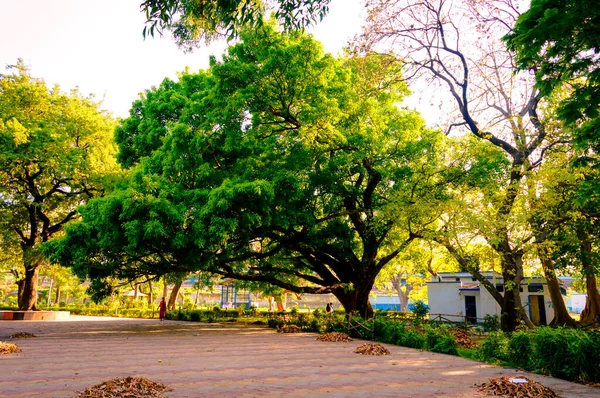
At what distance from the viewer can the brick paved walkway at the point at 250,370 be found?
619 cm

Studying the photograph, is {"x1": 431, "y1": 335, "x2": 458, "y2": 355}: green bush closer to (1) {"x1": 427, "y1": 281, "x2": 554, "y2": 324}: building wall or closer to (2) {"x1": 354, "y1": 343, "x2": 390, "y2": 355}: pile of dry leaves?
(2) {"x1": 354, "y1": 343, "x2": 390, "y2": 355}: pile of dry leaves

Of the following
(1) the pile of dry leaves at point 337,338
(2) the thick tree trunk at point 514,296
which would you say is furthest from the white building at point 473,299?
(1) the pile of dry leaves at point 337,338

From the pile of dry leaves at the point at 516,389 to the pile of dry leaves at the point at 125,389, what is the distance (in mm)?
4897

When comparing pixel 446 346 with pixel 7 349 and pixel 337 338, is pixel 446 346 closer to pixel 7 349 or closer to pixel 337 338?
pixel 337 338

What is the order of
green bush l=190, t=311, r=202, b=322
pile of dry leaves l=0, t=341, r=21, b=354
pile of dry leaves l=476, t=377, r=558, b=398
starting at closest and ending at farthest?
pile of dry leaves l=476, t=377, r=558, b=398 < pile of dry leaves l=0, t=341, r=21, b=354 < green bush l=190, t=311, r=202, b=322

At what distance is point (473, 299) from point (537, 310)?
10.7 ft

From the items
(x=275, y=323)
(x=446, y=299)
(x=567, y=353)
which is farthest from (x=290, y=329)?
(x=446, y=299)

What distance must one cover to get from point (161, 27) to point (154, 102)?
12.4 m

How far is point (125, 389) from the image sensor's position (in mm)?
5340

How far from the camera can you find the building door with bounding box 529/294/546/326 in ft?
74.4

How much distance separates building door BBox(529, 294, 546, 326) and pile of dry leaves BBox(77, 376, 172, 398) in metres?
22.7

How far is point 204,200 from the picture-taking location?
13.0m

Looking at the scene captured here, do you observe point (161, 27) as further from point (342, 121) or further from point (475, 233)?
point (475, 233)

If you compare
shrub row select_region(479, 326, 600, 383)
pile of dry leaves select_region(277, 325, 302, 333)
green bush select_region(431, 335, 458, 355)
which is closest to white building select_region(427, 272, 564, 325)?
pile of dry leaves select_region(277, 325, 302, 333)
